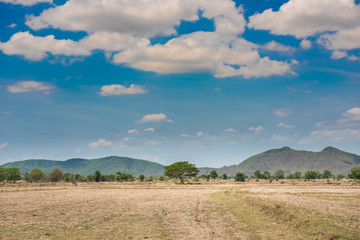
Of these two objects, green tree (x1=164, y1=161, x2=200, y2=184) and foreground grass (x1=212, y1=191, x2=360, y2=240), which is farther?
green tree (x1=164, y1=161, x2=200, y2=184)

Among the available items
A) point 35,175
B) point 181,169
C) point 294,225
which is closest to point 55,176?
point 35,175

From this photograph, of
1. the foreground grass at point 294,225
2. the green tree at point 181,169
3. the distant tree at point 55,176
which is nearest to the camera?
the foreground grass at point 294,225

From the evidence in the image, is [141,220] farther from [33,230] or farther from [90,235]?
[33,230]

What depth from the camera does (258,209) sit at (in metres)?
34.8

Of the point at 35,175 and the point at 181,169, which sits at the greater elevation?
the point at 181,169

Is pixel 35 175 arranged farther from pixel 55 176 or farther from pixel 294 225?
pixel 294 225

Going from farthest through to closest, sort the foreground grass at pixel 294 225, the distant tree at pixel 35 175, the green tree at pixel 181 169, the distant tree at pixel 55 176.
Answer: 1. the distant tree at pixel 55 176
2. the distant tree at pixel 35 175
3. the green tree at pixel 181 169
4. the foreground grass at pixel 294 225

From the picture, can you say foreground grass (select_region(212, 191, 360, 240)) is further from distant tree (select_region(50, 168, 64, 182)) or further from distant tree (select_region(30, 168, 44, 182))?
distant tree (select_region(30, 168, 44, 182))

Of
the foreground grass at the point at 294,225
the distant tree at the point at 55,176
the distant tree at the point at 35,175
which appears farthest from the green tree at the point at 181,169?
the foreground grass at the point at 294,225

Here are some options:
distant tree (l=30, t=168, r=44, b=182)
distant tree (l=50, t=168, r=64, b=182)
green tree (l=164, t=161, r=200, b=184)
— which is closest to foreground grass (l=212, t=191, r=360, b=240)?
green tree (l=164, t=161, r=200, b=184)

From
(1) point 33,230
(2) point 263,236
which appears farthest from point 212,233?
(1) point 33,230

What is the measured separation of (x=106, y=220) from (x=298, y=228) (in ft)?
57.5

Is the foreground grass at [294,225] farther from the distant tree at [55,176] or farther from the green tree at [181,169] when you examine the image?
the distant tree at [55,176]

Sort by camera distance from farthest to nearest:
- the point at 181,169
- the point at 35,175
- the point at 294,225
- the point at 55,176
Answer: the point at 55,176 < the point at 35,175 < the point at 181,169 < the point at 294,225
